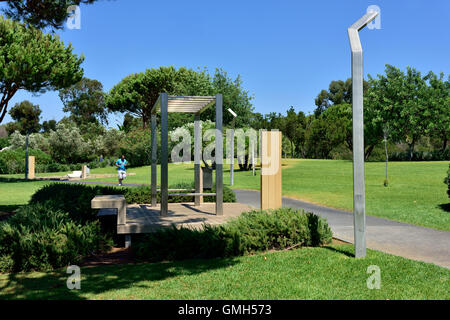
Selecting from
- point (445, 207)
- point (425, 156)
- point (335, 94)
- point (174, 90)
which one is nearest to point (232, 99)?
point (174, 90)

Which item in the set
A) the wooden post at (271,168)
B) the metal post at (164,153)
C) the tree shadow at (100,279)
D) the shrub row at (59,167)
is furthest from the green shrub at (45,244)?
the shrub row at (59,167)

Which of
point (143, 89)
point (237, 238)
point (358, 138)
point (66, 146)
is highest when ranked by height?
point (143, 89)

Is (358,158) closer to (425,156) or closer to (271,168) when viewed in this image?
(271,168)

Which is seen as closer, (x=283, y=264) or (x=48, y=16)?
(x=283, y=264)

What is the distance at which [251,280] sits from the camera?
5453mm

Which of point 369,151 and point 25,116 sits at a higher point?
point 25,116

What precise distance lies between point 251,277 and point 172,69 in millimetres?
59743

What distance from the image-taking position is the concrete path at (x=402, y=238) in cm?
692

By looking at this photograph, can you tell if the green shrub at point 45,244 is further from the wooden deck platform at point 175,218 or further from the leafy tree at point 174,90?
the leafy tree at point 174,90

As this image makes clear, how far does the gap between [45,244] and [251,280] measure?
3.48m

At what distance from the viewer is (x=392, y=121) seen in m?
47.2

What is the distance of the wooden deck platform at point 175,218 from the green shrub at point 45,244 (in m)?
0.72
